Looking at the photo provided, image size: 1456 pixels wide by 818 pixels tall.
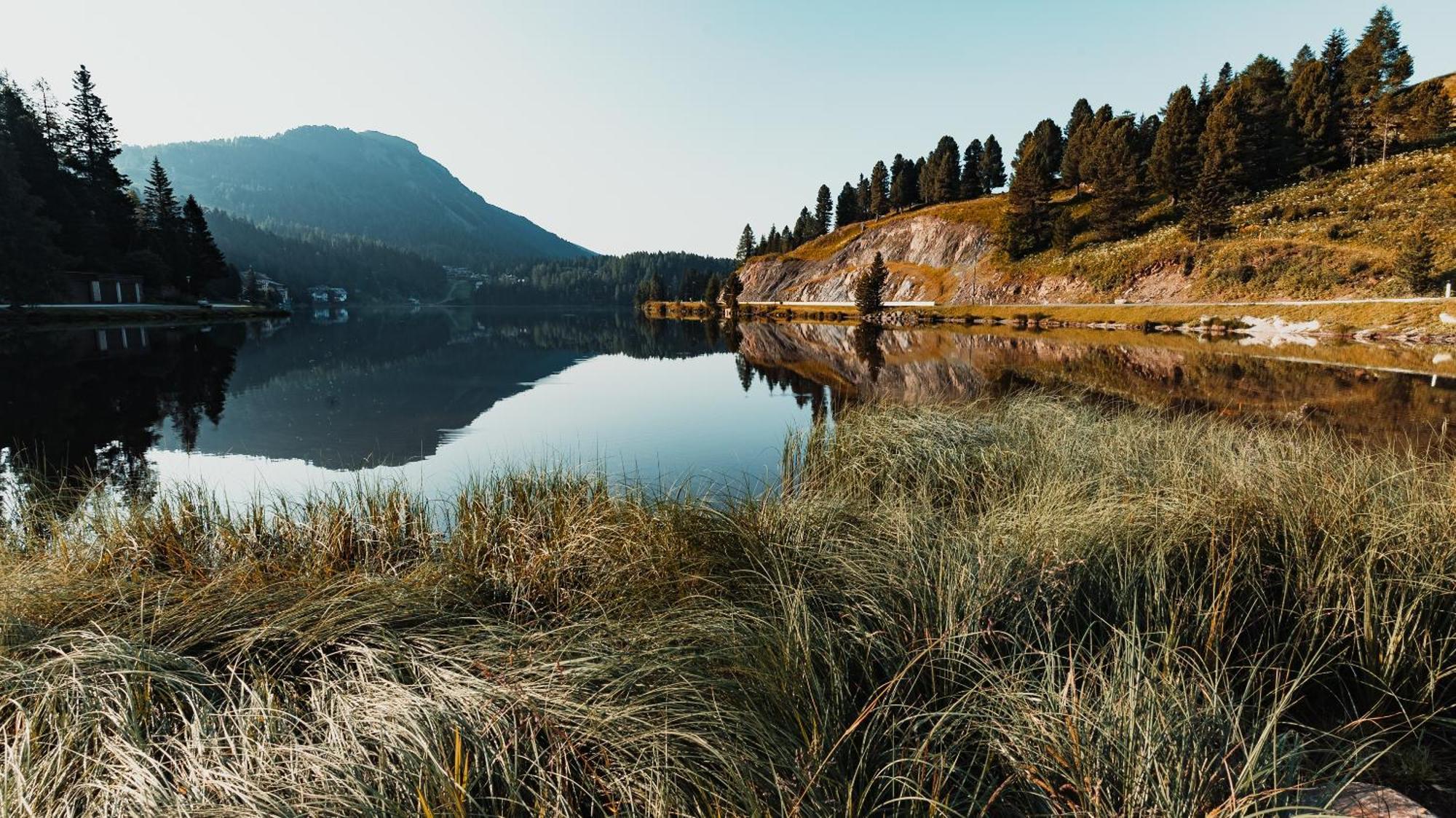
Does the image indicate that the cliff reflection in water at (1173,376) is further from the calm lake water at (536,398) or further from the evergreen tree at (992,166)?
the evergreen tree at (992,166)

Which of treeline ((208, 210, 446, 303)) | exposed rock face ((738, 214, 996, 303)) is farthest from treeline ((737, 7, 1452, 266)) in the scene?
treeline ((208, 210, 446, 303))

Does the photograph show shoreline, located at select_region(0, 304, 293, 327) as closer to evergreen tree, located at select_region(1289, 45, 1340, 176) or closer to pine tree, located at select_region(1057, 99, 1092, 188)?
pine tree, located at select_region(1057, 99, 1092, 188)

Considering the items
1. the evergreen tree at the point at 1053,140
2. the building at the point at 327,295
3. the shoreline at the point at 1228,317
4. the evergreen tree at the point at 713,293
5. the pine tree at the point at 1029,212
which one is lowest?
the shoreline at the point at 1228,317

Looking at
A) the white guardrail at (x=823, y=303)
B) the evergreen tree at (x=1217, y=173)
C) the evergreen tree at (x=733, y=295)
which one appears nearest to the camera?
the evergreen tree at (x=1217, y=173)

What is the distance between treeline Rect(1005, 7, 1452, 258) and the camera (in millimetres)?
56781

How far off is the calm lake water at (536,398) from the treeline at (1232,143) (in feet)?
115

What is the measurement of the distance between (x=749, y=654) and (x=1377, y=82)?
308 ft

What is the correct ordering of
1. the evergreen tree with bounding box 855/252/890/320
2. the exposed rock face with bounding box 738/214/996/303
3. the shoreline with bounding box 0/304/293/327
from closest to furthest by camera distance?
the shoreline with bounding box 0/304/293/327, the evergreen tree with bounding box 855/252/890/320, the exposed rock face with bounding box 738/214/996/303

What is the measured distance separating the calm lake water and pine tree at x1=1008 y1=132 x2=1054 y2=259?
38.5 meters

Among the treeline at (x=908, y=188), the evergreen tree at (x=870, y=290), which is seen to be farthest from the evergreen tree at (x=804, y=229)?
the evergreen tree at (x=870, y=290)

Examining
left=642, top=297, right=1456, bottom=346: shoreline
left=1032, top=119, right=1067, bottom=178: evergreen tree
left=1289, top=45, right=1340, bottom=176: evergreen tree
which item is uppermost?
left=1032, top=119, right=1067, bottom=178: evergreen tree

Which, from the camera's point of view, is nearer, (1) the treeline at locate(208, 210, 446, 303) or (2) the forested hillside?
(2) the forested hillside

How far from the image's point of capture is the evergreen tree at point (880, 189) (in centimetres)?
10488

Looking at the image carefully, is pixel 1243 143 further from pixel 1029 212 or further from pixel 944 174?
pixel 944 174
